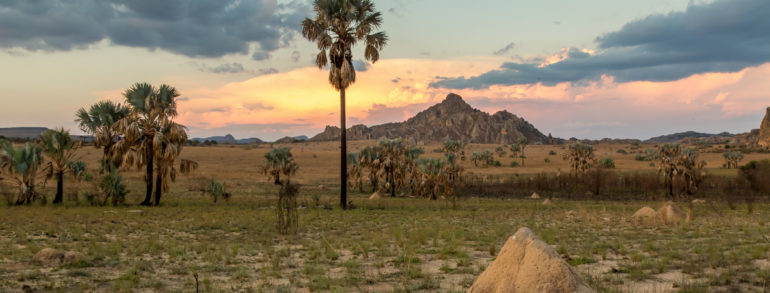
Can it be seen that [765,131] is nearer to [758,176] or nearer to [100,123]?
[758,176]

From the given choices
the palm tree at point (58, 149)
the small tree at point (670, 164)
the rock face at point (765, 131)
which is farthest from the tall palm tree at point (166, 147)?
the rock face at point (765, 131)

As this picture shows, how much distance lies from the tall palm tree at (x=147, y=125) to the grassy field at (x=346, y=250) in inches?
132

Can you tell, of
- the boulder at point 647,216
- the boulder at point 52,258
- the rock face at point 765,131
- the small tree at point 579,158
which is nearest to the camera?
Result: the boulder at point 52,258

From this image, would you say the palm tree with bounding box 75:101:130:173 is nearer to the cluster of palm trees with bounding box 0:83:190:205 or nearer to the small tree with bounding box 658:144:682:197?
the cluster of palm trees with bounding box 0:83:190:205

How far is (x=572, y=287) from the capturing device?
6.36 m

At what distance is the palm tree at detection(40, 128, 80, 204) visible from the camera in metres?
24.4

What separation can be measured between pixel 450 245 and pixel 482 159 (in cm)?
6990

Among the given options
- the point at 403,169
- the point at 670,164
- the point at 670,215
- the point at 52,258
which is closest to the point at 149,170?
the point at 52,258

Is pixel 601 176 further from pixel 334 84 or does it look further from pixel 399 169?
pixel 334 84

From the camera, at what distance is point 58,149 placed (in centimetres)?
2462

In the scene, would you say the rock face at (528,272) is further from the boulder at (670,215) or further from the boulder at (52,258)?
the boulder at (670,215)


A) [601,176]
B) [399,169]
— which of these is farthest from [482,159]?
[399,169]

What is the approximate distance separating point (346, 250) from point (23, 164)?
19.7 meters

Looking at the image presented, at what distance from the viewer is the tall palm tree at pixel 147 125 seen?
79.3ft
